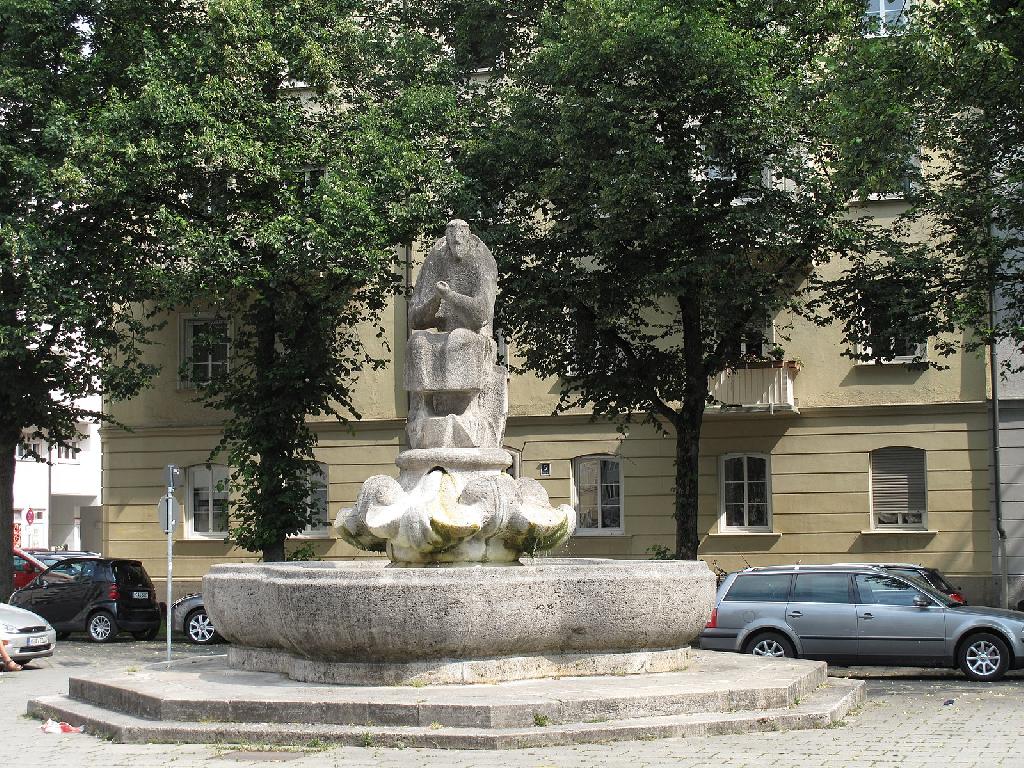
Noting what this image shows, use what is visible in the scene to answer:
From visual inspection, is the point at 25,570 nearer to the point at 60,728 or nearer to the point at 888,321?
the point at 888,321

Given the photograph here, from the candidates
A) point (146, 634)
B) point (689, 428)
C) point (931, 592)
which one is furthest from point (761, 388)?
point (146, 634)

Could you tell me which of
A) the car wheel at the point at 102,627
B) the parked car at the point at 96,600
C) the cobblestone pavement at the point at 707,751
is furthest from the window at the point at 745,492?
the cobblestone pavement at the point at 707,751

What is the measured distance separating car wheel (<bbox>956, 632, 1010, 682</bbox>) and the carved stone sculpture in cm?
734

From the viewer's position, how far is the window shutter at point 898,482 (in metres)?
28.3

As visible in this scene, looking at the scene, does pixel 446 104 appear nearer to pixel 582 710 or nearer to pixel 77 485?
pixel 582 710

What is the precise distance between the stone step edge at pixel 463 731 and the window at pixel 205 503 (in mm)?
22017

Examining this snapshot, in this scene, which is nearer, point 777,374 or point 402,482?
point 402,482

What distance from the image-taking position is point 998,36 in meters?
18.2

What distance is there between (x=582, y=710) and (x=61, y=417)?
761 inches

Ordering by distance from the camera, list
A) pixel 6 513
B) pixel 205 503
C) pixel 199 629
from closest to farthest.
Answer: pixel 199 629 < pixel 6 513 < pixel 205 503

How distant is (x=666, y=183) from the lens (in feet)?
70.8

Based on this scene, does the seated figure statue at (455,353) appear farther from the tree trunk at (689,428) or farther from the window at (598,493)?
the window at (598,493)

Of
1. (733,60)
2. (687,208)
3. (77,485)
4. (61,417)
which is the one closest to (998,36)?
(733,60)

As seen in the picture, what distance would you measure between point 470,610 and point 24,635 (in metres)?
11.7
